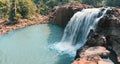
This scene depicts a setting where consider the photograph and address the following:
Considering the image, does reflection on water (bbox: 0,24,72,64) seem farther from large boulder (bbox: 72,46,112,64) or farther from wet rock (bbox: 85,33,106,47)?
large boulder (bbox: 72,46,112,64)

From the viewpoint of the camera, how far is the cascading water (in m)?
28.8

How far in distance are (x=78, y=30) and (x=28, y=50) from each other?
7973 mm

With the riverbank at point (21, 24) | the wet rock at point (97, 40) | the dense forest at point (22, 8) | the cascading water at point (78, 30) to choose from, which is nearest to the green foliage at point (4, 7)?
the dense forest at point (22, 8)

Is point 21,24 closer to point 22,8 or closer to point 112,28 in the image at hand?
point 22,8

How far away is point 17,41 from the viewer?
35.7 metres

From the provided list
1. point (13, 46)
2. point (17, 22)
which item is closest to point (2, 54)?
point (13, 46)

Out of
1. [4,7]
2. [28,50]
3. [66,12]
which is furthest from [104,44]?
[4,7]

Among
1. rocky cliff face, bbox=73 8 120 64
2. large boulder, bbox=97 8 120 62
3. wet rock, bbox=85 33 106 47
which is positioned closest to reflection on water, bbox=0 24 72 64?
wet rock, bbox=85 33 106 47

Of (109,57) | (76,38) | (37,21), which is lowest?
(37,21)

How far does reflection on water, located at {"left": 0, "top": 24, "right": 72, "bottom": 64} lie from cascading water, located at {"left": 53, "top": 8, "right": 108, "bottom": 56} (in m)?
1.78

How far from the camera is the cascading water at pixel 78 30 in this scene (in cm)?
2878

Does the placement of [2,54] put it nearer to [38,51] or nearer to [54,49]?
[38,51]

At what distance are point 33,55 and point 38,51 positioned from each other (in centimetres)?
155

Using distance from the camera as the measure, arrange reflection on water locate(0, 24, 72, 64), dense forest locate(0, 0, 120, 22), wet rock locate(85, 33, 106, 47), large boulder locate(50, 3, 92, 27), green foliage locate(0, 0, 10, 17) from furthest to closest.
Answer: green foliage locate(0, 0, 10, 17) < dense forest locate(0, 0, 120, 22) < large boulder locate(50, 3, 92, 27) < reflection on water locate(0, 24, 72, 64) < wet rock locate(85, 33, 106, 47)
